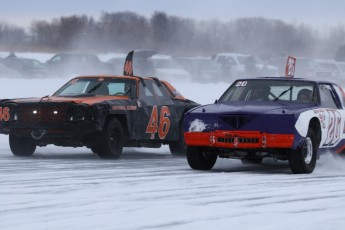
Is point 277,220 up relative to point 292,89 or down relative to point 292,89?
down

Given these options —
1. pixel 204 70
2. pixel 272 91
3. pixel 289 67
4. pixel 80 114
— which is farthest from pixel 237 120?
pixel 204 70

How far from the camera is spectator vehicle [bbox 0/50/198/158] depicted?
14578 millimetres

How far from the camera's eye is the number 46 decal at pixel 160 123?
15688 mm

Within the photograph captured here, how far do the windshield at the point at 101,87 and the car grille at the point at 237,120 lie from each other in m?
3.42

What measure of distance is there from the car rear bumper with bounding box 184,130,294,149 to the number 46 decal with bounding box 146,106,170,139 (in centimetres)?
284

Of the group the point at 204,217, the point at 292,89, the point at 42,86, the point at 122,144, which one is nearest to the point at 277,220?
the point at 204,217

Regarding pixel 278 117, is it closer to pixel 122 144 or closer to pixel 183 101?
pixel 122 144

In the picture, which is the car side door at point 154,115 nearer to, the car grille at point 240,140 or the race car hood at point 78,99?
the race car hood at point 78,99

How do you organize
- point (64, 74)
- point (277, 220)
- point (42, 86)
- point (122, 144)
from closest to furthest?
point (277, 220)
point (122, 144)
point (42, 86)
point (64, 74)

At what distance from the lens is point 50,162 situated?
1415cm

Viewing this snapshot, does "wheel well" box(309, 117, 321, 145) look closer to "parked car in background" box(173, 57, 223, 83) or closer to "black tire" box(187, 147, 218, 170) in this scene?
"black tire" box(187, 147, 218, 170)

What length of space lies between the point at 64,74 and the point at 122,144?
29360mm

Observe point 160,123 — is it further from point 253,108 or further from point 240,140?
point 240,140

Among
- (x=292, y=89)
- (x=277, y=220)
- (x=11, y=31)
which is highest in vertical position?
(x=11, y=31)
